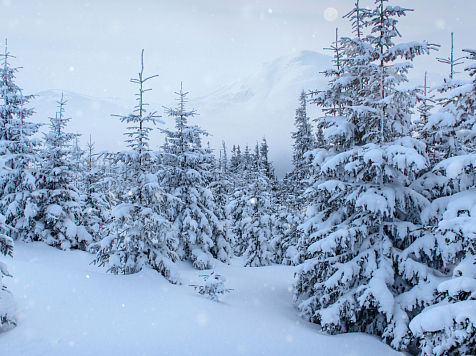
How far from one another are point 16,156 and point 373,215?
67.7 ft

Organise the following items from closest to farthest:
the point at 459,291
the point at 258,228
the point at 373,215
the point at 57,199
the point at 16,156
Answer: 1. the point at 459,291
2. the point at 373,215
3. the point at 16,156
4. the point at 57,199
5. the point at 258,228

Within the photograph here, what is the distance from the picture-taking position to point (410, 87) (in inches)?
378

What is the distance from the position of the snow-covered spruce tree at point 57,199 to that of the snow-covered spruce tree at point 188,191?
6.61 meters

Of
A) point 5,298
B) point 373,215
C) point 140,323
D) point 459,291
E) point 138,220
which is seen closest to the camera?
point 459,291

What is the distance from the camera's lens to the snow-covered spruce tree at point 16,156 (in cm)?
1811

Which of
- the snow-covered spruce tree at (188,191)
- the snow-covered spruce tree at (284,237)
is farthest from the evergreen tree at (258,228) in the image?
the snow-covered spruce tree at (188,191)

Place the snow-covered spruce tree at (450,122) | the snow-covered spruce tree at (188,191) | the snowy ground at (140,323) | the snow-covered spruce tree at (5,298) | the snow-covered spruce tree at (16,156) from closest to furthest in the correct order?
the snow-covered spruce tree at (5,298)
the snowy ground at (140,323)
the snow-covered spruce tree at (450,122)
the snow-covered spruce tree at (16,156)
the snow-covered spruce tree at (188,191)

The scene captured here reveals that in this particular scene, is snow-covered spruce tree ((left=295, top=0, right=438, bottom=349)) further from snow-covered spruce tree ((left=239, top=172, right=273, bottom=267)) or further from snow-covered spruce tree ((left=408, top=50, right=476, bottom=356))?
snow-covered spruce tree ((left=239, top=172, right=273, bottom=267))

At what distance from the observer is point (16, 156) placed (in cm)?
1805

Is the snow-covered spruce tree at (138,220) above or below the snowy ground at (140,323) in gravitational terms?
above

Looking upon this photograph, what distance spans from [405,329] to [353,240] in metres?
2.80

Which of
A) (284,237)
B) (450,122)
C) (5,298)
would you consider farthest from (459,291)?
(284,237)

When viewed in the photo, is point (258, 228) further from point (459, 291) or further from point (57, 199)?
point (459, 291)

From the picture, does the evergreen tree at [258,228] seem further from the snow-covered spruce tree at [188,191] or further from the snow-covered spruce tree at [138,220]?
the snow-covered spruce tree at [138,220]
